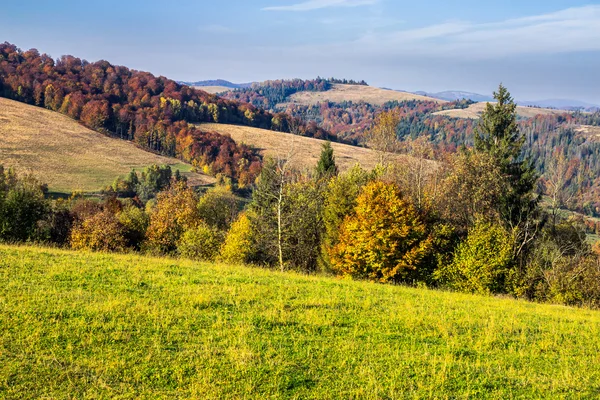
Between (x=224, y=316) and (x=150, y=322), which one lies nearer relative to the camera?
(x=150, y=322)

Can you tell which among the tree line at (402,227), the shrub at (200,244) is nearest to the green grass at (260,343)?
the tree line at (402,227)

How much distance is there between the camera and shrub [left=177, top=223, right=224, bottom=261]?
49188mm

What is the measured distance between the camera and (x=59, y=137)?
126 m

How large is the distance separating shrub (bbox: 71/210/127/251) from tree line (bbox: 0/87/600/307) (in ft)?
0.54

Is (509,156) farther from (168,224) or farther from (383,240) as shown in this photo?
(168,224)

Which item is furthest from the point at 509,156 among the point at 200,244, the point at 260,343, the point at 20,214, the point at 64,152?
the point at 64,152

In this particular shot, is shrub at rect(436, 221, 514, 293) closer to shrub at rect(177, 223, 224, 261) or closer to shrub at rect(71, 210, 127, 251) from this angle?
shrub at rect(177, 223, 224, 261)

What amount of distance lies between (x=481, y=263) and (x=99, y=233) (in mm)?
40328

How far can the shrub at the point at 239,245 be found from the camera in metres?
48.4

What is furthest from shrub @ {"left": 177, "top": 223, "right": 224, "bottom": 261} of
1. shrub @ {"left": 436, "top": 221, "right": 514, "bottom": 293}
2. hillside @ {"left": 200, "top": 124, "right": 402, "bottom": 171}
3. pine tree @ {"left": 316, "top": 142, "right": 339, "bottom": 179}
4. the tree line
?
hillside @ {"left": 200, "top": 124, "right": 402, "bottom": 171}

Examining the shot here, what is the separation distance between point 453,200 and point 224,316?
32.8 meters

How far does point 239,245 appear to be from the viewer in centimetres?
4916

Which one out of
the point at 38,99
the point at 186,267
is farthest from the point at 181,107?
the point at 186,267

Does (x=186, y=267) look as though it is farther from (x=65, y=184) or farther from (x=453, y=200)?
(x=65, y=184)
